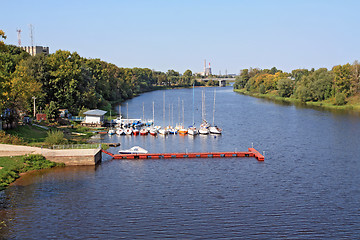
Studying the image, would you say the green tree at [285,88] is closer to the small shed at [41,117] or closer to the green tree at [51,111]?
the green tree at [51,111]

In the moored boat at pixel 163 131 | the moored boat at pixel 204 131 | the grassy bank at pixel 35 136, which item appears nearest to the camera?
the grassy bank at pixel 35 136

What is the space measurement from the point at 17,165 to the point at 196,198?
22.1 m

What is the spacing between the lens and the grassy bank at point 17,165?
41719 millimetres

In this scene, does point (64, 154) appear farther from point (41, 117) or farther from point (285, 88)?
point (285, 88)

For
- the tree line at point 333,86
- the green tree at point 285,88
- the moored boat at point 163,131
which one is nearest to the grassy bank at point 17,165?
the moored boat at point 163,131

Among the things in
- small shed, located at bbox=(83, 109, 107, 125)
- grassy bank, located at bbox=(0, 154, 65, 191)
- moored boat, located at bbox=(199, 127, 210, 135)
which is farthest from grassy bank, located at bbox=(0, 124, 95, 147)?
moored boat, located at bbox=(199, 127, 210, 135)

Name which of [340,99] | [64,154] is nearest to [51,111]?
[64,154]

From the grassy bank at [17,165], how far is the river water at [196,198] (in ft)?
4.36

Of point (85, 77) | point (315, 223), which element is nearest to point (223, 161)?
point (315, 223)

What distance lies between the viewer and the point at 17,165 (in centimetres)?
4528

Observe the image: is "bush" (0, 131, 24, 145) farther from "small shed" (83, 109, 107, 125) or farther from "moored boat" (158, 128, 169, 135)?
"small shed" (83, 109, 107, 125)

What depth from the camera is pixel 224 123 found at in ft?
310

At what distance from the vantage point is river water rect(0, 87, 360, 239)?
31594 mm

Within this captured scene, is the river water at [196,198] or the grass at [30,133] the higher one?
the grass at [30,133]
